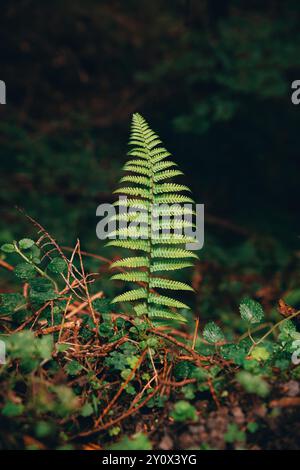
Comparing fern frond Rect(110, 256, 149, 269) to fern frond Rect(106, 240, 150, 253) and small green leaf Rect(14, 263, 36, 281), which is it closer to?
Answer: fern frond Rect(106, 240, 150, 253)

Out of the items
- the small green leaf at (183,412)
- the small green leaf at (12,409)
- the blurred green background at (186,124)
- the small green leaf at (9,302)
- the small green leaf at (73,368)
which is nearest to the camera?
the small green leaf at (12,409)

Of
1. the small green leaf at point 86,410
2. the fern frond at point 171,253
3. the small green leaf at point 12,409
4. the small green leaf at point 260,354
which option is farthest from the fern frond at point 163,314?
the small green leaf at point 12,409

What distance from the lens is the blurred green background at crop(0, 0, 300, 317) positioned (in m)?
4.28

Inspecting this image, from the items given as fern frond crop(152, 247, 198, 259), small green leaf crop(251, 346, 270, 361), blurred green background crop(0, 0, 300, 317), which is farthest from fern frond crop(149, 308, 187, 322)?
blurred green background crop(0, 0, 300, 317)

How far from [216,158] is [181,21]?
316 centimetres

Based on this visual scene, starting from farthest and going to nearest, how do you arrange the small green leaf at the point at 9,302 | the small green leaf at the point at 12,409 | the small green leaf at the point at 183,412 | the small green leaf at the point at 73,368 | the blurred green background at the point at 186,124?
1. the blurred green background at the point at 186,124
2. the small green leaf at the point at 9,302
3. the small green leaf at the point at 73,368
4. the small green leaf at the point at 183,412
5. the small green leaf at the point at 12,409

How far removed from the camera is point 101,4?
691 cm

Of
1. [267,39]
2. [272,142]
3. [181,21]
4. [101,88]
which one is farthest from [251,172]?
[181,21]

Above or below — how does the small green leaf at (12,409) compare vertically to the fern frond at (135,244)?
below

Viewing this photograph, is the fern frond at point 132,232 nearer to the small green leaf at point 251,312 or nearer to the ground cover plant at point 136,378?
the ground cover plant at point 136,378

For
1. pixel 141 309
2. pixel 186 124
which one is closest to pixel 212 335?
pixel 141 309

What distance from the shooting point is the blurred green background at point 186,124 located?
4.28 metres

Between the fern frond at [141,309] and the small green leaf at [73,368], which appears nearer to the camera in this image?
the small green leaf at [73,368]

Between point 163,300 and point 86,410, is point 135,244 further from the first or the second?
point 86,410
